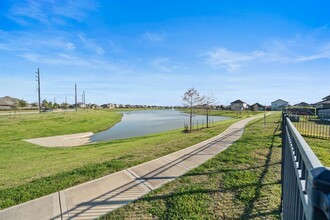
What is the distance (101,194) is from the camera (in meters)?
4.63

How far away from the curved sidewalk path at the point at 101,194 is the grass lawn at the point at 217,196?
0.29m

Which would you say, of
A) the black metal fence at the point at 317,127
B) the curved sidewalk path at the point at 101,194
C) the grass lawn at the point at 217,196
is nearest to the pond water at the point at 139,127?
the black metal fence at the point at 317,127

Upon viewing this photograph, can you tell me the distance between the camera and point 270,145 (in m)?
8.73

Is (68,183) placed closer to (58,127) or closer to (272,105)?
(58,127)

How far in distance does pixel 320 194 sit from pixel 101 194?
460 cm

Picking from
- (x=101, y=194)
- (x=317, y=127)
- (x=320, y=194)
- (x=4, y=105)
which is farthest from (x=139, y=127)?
(x=4, y=105)

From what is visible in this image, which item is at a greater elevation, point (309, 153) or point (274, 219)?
point (309, 153)

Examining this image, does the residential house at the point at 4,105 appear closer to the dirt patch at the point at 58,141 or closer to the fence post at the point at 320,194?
the dirt patch at the point at 58,141

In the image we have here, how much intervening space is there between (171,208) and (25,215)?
276 cm

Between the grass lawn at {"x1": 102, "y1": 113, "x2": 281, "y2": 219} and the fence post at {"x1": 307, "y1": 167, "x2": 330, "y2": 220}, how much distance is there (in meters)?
3.17

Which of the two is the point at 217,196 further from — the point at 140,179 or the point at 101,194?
the point at 101,194

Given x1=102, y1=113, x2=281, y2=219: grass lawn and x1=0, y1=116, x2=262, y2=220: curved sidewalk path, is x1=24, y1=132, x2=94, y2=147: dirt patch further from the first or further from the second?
x1=102, y1=113, x2=281, y2=219: grass lawn

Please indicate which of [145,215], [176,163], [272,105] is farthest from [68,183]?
[272,105]

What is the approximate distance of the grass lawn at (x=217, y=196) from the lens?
149 inches
